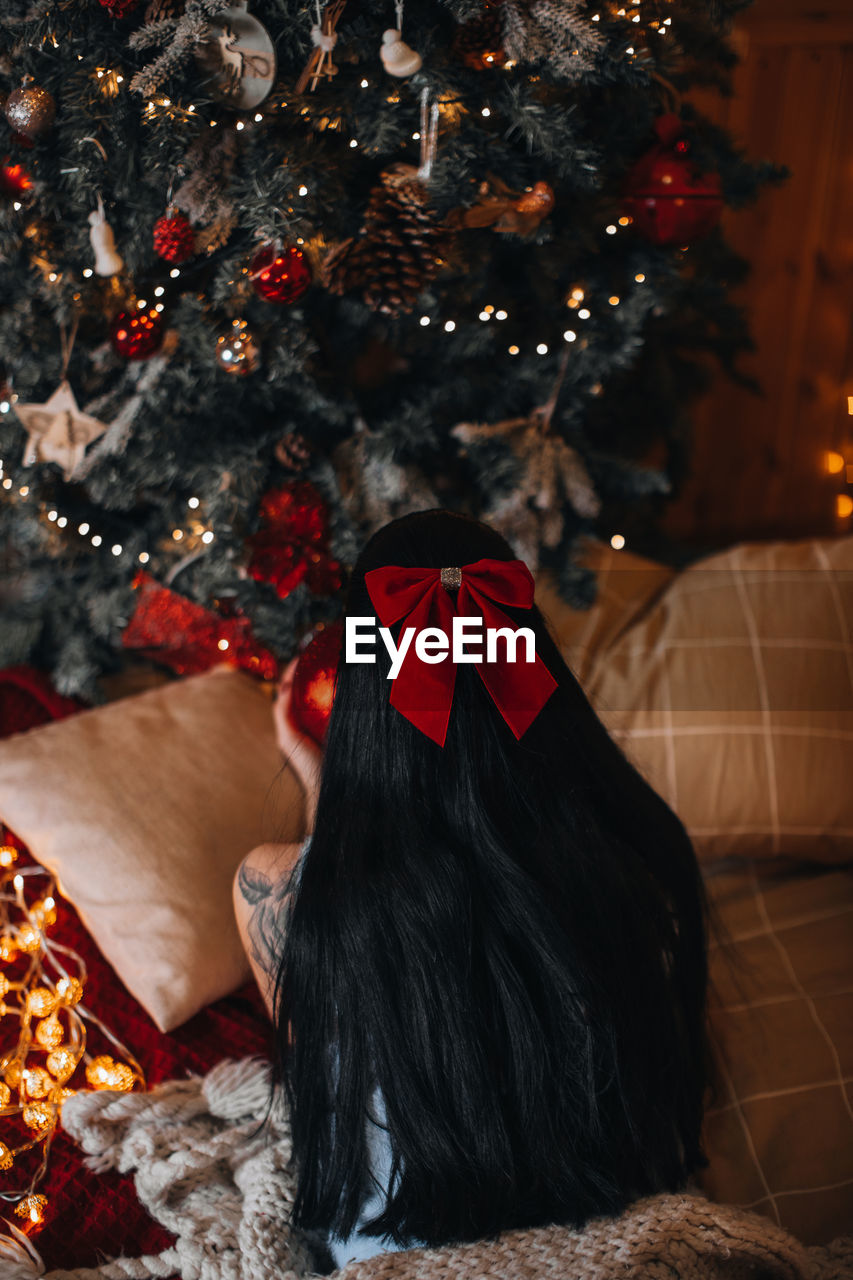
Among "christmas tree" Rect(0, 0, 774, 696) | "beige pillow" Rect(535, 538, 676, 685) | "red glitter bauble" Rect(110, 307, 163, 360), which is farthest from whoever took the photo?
"beige pillow" Rect(535, 538, 676, 685)

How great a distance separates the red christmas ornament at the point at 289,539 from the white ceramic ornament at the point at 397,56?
0.57 metres

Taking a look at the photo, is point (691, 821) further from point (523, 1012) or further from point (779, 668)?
point (523, 1012)

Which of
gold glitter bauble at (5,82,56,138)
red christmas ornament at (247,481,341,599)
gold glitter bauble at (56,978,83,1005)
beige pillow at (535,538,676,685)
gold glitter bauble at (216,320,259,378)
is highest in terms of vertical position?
gold glitter bauble at (5,82,56,138)

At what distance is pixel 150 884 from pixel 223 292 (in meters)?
0.79

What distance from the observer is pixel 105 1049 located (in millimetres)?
1044

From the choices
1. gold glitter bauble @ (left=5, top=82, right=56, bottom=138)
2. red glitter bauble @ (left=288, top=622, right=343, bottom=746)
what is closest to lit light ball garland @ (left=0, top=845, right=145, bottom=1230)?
red glitter bauble @ (left=288, top=622, right=343, bottom=746)

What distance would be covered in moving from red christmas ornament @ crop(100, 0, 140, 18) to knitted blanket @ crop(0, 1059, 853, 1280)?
1.22 metres

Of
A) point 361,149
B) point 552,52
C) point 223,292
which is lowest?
point 223,292

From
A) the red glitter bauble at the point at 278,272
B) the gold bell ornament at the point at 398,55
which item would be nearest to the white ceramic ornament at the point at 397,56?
the gold bell ornament at the point at 398,55

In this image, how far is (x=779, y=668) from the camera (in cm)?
133

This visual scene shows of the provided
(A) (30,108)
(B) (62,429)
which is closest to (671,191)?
(A) (30,108)

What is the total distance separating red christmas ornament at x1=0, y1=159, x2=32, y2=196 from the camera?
44.8 inches

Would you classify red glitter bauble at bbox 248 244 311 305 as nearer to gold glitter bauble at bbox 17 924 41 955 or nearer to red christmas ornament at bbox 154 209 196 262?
red christmas ornament at bbox 154 209 196 262

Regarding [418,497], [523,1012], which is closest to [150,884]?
[523,1012]
